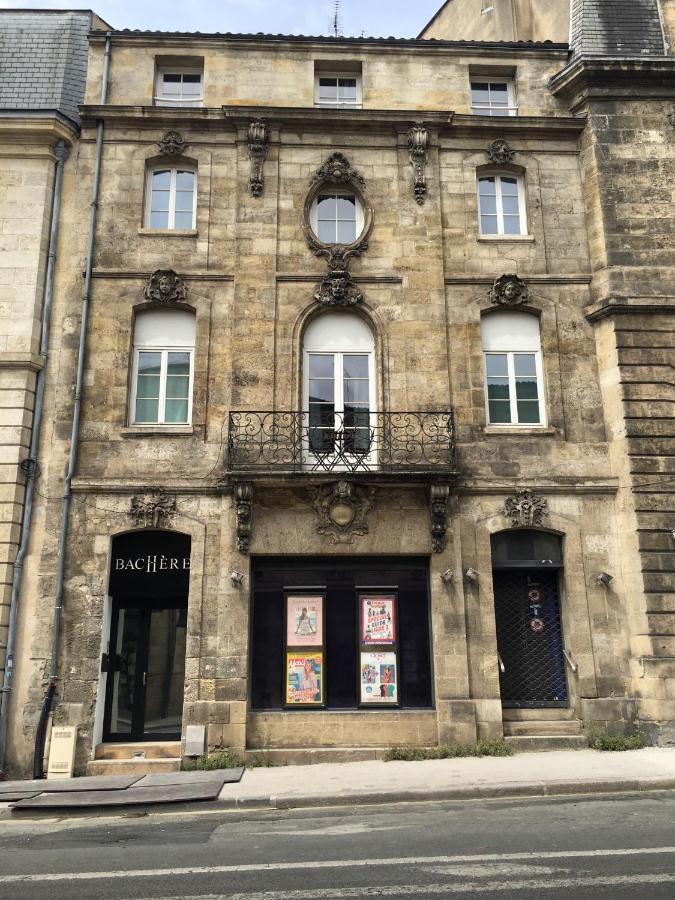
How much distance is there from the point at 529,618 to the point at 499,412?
3.96 metres

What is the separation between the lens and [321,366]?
14.6 metres

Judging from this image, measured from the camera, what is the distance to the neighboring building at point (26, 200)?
1330cm

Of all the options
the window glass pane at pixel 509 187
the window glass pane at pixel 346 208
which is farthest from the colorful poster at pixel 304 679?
the window glass pane at pixel 509 187

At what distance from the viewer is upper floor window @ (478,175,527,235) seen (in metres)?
15.4

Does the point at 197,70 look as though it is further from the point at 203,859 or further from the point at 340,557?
the point at 203,859

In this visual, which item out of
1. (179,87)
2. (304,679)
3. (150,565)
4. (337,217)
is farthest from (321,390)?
(179,87)

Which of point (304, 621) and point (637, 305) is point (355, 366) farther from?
point (637, 305)

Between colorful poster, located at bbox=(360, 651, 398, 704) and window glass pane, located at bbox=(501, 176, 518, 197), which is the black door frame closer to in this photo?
colorful poster, located at bbox=(360, 651, 398, 704)

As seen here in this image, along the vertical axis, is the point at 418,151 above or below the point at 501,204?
above

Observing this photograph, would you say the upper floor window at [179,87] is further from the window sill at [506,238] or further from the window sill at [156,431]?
the window sill at [156,431]

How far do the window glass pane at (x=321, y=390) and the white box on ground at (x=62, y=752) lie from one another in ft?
23.6

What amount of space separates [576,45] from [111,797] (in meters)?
17.0

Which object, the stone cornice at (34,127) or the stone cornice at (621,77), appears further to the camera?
the stone cornice at (621,77)

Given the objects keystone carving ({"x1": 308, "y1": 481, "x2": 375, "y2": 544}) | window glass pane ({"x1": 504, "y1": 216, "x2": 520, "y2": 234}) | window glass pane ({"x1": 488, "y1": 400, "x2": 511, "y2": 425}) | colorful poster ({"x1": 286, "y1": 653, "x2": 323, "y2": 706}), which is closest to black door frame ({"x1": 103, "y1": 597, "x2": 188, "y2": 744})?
colorful poster ({"x1": 286, "y1": 653, "x2": 323, "y2": 706})
